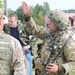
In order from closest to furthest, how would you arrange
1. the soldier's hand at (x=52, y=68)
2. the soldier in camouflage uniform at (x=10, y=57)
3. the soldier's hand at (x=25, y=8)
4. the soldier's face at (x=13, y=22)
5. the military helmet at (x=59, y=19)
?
the soldier in camouflage uniform at (x=10, y=57) < the soldier's hand at (x=52, y=68) < the military helmet at (x=59, y=19) < the soldier's hand at (x=25, y=8) < the soldier's face at (x=13, y=22)

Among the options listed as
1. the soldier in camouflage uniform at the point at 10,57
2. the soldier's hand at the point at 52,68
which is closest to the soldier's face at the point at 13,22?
the soldier's hand at the point at 52,68

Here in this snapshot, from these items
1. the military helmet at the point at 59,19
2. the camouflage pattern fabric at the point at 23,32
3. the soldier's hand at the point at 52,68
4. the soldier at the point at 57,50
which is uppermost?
the military helmet at the point at 59,19

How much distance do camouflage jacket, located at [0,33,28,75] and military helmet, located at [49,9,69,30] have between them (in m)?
1.17

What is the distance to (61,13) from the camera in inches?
215

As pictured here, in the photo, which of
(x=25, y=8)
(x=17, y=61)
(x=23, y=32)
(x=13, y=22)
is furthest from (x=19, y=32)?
(x=17, y=61)

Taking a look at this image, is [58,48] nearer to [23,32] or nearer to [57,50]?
[57,50]

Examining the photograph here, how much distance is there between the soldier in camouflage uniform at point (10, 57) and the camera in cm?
426

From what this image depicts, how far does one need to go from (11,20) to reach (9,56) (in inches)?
152

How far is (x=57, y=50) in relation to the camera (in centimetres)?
526

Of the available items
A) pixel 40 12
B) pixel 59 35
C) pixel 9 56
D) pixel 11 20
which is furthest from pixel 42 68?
pixel 40 12

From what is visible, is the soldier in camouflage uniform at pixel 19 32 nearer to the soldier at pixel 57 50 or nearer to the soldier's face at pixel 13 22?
the soldier's face at pixel 13 22

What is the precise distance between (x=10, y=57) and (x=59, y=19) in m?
1.35

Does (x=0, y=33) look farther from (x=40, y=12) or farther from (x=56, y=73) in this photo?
(x=40, y=12)

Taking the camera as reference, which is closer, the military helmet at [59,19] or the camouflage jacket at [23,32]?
the military helmet at [59,19]
